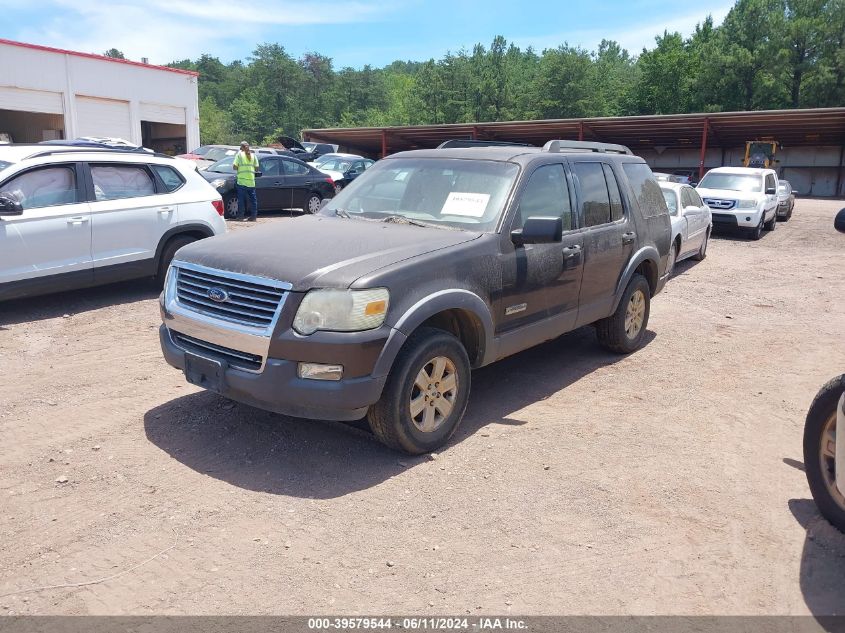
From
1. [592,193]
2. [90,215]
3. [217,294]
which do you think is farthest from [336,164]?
[217,294]

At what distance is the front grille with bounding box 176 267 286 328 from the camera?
13.4ft

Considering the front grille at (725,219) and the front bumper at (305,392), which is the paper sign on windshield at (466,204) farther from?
the front grille at (725,219)

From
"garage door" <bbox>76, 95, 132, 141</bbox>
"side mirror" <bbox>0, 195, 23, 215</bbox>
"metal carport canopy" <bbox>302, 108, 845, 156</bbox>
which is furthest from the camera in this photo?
"garage door" <bbox>76, 95, 132, 141</bbox>

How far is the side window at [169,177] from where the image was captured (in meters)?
8.69

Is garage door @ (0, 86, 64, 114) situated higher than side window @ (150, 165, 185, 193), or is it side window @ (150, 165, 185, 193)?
garage door @ (0, 86, 64, 114)

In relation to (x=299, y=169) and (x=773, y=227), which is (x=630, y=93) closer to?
(x=773, y=227)

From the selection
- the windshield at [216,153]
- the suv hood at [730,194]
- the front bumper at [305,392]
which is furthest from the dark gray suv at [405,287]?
the windshield at [216,153]

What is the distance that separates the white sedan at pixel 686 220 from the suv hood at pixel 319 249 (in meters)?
7.86

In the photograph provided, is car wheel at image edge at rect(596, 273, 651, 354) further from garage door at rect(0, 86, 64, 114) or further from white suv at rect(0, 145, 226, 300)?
garage door at rect(0, 86, 64, 114)

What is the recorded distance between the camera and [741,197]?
17.3 metres

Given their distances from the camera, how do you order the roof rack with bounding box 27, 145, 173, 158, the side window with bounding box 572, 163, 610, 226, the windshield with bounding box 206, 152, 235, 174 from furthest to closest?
the windshield with bounding box 206, 152, 235, 174
the roof rack with bounding box 27, 145, 173, 158
the side window with bounding box 572, 163, 610, 226

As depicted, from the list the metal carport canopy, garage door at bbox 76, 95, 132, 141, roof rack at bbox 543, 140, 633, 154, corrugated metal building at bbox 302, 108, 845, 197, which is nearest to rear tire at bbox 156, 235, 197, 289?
roof rack at bbox 543, 140, 633, 154

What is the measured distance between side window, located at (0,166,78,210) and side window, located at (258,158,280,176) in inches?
377

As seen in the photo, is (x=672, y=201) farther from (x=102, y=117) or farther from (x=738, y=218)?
(x=102, y=117)
